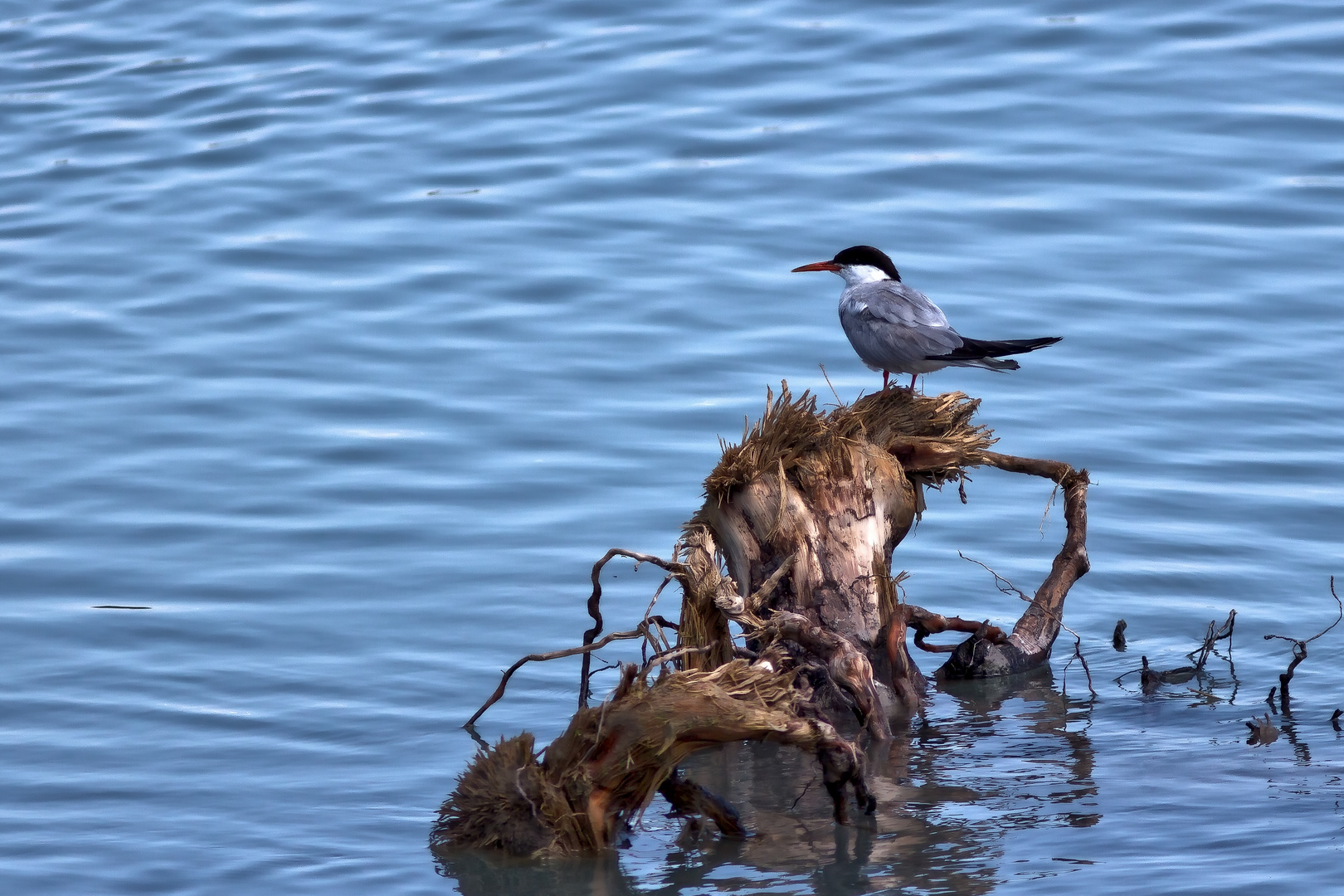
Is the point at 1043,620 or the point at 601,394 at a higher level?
the point at 601,394

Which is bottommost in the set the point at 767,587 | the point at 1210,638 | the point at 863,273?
the point at 1210,638

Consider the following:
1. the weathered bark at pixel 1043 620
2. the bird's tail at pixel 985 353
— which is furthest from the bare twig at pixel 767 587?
the bird's tail at pixel 985 353

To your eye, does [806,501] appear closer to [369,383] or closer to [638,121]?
[369,383]

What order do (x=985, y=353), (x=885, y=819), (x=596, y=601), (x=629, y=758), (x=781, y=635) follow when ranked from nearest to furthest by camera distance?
(x=629, y=758), (x=885, y=819), (x=781, y=635), (x=596, y=601), (x=985, y=353)

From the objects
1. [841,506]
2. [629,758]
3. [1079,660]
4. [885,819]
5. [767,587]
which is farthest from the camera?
[1079,660]

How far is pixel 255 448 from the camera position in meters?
13.0

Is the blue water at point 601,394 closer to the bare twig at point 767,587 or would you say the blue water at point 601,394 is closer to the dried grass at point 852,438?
the bare twig at point 767,587

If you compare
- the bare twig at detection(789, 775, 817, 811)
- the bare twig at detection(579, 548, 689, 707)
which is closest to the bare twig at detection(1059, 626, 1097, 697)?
the bare twig at detection(789, 775, 817, 811)

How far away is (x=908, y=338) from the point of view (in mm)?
9203

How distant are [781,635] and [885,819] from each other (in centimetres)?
93

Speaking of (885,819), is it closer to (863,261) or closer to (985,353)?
(985,353)


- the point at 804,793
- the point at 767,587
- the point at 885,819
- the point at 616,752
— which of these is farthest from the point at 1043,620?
the point at 616,752

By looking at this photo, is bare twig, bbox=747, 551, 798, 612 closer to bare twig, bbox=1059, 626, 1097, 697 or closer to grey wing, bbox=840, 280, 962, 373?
grey wing, bbox=840, 280, 962, 373

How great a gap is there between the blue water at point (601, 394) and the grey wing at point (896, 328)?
182 centimetres
